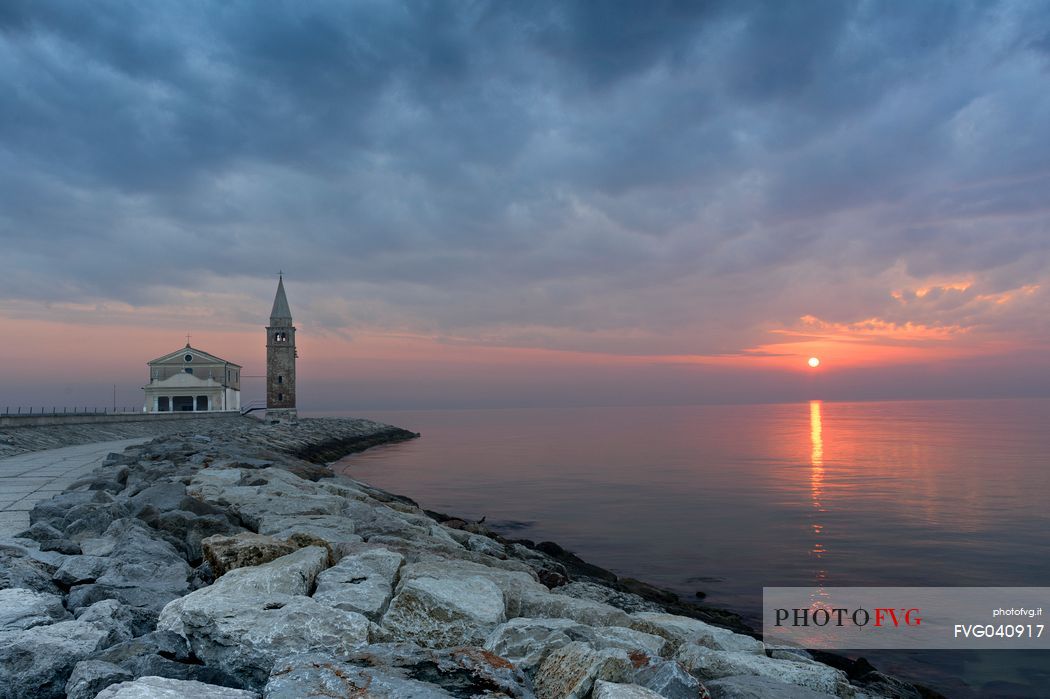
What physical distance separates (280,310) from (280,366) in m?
5.12

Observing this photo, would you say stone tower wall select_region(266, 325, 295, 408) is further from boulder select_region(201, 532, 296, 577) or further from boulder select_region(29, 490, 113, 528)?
boulder select_region(201, 532, 296, 577)

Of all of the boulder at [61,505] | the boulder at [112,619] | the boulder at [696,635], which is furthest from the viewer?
the boulder at [61,505]

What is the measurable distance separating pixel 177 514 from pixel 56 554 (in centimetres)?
135

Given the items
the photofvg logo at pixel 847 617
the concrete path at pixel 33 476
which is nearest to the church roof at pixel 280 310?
the concrete path at pixel 33 476

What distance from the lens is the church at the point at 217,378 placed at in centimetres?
5444

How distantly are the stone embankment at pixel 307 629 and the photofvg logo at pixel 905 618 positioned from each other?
110 inches

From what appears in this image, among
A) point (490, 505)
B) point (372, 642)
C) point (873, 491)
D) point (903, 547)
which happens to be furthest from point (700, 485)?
point (372, 642)

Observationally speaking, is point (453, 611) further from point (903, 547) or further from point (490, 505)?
point (490, 505)

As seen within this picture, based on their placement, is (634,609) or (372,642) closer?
(372,642)

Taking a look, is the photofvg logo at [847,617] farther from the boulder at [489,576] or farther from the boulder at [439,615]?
the boulder at [439,615]

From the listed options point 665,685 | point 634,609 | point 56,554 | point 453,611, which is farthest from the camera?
point 634,609

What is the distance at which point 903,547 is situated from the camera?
1705 centimetres

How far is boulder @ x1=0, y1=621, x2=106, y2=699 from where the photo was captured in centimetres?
363

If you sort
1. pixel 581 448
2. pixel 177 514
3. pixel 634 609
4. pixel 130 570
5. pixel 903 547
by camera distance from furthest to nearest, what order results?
pixel 581 448 → pixel 903 547 → pixel 634 609 → pixel 177 514 → pixel 130 570
